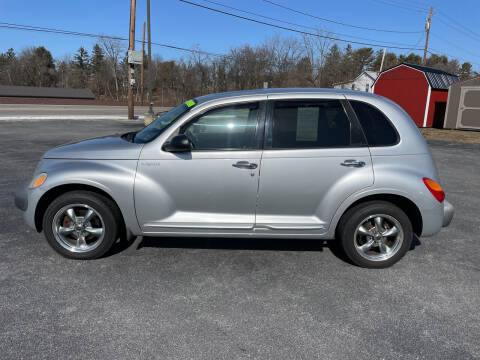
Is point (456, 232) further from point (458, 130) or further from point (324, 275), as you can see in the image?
point (458, 130)

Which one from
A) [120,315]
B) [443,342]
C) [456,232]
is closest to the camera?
[443,342]

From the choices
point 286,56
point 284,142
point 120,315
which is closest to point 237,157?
point 284,142

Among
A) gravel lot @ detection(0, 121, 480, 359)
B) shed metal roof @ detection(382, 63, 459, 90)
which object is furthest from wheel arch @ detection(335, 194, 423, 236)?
shed metal roof @ detection(382, 63, 459, 90)

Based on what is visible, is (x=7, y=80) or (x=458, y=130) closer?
(x=458, y=130)

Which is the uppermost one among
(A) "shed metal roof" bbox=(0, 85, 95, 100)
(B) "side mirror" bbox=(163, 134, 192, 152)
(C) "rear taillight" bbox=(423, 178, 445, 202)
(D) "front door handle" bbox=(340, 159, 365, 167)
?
(A) "shed metal roof" bbox=(0, 85, 95, 100)

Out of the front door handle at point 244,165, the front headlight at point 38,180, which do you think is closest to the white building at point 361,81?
the front door handle at point 244,165

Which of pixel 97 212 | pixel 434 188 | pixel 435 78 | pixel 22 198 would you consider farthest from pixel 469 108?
pixel 22 198

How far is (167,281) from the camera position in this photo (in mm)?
3555

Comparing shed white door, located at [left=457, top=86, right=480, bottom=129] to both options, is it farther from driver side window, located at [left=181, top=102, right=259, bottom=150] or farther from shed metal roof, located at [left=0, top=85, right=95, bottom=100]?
shed metal roof, located at [left=0, top=85, right=95, bottom=100]

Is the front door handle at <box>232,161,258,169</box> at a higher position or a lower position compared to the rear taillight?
higher

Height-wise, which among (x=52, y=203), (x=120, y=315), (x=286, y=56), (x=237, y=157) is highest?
(x=286, y=56)

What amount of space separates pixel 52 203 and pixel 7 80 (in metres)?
92.4

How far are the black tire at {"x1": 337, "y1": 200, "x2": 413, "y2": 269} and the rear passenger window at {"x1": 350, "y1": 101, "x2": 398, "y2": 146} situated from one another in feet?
2.08

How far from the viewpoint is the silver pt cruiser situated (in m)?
3.71
